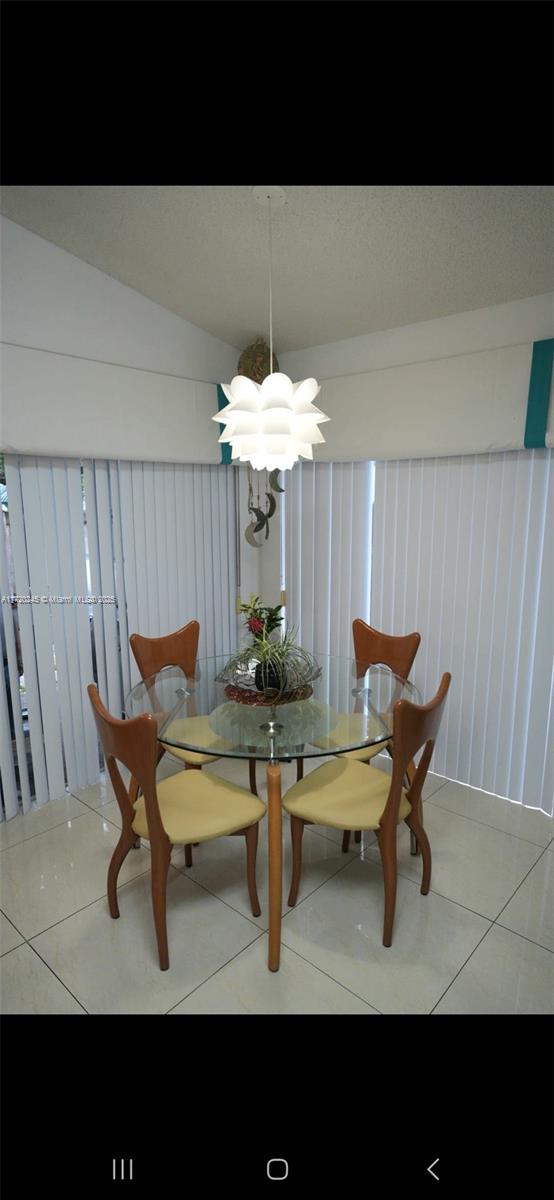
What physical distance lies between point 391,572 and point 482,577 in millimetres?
544

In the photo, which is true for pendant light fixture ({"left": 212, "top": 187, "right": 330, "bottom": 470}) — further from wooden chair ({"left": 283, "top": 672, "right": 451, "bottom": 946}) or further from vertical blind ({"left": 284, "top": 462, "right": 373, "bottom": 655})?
vertical blind ({"left": 284, "top": 462, "right": 373, "bottom": 655})

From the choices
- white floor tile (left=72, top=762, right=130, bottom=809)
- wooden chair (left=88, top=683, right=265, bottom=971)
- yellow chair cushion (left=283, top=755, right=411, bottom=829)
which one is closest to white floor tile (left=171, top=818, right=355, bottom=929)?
wooden chair (left=88, top=683, right=265, bottom=971)

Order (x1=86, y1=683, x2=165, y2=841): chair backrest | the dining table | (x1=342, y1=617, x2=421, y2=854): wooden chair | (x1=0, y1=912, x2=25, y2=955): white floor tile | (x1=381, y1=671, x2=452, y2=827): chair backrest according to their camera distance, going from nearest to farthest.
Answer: (x1=86, y1=683, x2=165, y2=841): chair backrest < (x1=381, y1=671, x2=452, y2=827): chair backrest < the dining table < (x1=0, y1=912, x2=25, y2=955): white floor tile < (x1=342, y1=617, x2=421, y2=854): wooden chair

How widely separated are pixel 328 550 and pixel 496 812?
1767 mm

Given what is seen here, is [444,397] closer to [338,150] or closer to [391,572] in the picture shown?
[391,572]

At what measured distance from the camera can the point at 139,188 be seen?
1.91 m

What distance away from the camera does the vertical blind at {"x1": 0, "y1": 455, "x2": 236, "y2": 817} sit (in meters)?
2.54

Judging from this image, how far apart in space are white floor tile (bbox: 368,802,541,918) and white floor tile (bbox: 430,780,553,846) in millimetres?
62

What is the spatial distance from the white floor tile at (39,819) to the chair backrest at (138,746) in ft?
3.89

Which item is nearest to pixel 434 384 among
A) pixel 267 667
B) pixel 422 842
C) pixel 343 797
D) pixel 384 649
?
pixel 384 649

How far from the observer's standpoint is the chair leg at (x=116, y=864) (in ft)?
6.04

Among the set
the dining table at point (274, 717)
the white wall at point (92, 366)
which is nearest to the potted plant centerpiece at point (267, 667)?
the dining table at point (274, 717)

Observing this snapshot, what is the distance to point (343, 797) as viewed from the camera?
1.98 m
